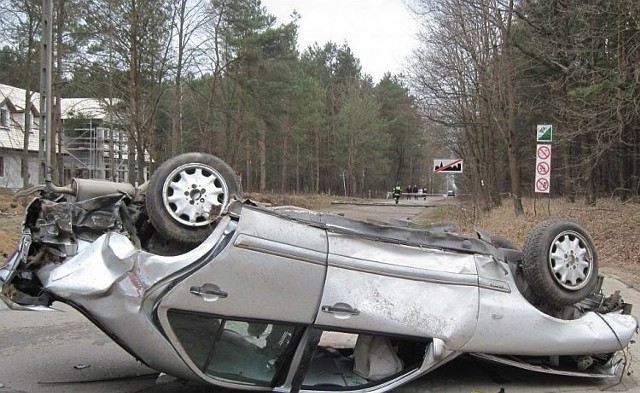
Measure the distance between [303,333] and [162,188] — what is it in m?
1.49

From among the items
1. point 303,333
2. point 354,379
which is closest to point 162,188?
point 303,333

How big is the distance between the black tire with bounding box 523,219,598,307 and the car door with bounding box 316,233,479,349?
569mm

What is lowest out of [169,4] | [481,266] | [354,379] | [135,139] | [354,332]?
[354,379]

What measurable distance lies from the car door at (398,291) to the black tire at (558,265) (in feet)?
1.87

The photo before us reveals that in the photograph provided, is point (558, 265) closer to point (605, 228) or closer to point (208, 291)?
point (208, 291)

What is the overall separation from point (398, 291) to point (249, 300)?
1.05 m

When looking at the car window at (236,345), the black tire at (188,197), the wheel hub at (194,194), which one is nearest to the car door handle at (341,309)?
the car window at (236,345)

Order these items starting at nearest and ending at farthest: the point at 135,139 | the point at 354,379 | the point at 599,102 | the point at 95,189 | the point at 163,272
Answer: the point at 163,272 → the point at 354,379 → the point at 95,189 → the point at 599,102 → the point at 135,139

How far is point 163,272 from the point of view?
12.9 feet

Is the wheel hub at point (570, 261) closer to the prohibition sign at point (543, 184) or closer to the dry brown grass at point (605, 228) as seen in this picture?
the dry brown grass at point (605, 228)

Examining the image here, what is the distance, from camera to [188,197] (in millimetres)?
4473

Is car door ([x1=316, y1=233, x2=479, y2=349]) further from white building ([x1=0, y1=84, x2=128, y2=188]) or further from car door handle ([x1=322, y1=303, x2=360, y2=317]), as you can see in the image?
white building ([x1=0, y1=84, x2=128, y2=188])

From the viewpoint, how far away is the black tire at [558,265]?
184 inches

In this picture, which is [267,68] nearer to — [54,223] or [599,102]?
[599,102]
